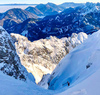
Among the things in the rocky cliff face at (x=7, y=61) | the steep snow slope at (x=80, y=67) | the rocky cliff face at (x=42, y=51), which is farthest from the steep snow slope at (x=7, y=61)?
the rocky cliff face at (x=42, y=51)

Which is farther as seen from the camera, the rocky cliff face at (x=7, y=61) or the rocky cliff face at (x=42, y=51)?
the rocky cliff face at (x=42, y=51)

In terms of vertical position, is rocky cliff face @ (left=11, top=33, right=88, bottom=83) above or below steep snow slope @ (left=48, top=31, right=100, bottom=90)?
below

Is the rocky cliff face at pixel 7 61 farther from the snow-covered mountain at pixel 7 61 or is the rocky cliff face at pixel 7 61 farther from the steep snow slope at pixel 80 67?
the steep snow slope at pixel 80 67

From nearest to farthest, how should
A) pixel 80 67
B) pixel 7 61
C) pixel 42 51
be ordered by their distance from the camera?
pixel 80 67, pixel 7 61, pixel 42 51

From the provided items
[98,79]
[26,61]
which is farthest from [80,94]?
[26,61]

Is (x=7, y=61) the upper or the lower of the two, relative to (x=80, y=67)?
lower

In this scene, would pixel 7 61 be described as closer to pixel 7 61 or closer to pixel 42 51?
pixel 7 61

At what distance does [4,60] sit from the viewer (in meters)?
20.2

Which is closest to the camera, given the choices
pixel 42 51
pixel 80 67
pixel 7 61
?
pixel 80 67

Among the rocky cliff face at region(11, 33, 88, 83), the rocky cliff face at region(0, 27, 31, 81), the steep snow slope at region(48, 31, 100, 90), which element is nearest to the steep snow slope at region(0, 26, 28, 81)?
the rocky cliff face at region(0, 27, 31, 81)

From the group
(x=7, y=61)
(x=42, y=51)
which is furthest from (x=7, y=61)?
(x=42, y=51)

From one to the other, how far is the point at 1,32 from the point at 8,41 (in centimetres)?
244

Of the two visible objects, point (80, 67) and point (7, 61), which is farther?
point (7, 61)

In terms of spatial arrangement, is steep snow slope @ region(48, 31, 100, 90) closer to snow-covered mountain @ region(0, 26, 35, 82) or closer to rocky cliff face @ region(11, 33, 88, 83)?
snow-covered mountain @ region(0, 26, 35, 82)
